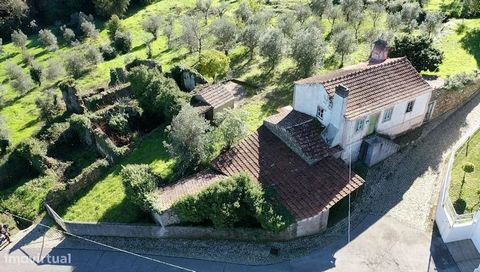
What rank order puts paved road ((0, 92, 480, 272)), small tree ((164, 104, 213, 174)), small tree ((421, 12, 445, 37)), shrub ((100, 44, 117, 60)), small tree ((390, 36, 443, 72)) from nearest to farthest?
paved road ((0, 92, 480, 272)), small tree ((164, 104, 213, 174)), small tree ((390, 36, 443, 72)), small tree ((421, 12, 445, 37)), shrub ((100, 44, 117, 60))

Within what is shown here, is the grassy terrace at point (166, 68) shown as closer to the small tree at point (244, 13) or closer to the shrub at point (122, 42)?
the shrub at point (122, 42)

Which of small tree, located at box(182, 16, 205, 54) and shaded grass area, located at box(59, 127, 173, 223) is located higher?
small tree, located at box(182, 16, 205, 54)

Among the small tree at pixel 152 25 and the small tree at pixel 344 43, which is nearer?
the small tree at pixel 344 43

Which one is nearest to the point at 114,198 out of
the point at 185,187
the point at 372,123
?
the point at 185,187

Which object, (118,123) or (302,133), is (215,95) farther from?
(302,133)

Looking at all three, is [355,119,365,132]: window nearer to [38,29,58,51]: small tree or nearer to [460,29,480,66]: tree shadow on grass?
[460,29,480,66]: tree shadow on grass

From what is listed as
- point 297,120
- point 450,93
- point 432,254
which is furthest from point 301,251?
point 450,93

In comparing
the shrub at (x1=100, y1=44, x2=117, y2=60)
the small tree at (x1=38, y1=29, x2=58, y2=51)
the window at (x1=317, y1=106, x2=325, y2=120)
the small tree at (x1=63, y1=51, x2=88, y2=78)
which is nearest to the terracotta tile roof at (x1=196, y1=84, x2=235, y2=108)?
the window at (x1=317, y1=106, x2=325, y2=120)

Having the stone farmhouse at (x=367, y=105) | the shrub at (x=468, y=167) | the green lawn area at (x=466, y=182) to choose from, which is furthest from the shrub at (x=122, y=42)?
the shrub at (x=468, y=167)
